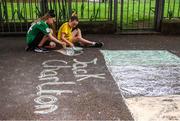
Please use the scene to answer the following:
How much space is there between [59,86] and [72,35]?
2.56m

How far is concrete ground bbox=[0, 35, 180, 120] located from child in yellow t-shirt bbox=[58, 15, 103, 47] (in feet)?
1.07

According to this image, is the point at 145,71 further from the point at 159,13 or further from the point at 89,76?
the point at 159,13

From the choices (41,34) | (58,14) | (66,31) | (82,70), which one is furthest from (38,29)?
(82,70)

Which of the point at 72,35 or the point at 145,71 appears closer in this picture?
the point at 145,71

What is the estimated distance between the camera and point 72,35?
7.27 m

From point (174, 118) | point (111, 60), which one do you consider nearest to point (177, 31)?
point (111, 60)

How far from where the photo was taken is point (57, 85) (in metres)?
4.93

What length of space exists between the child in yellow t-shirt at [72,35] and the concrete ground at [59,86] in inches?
12.8

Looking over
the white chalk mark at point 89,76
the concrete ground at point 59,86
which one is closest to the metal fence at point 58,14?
the concrete ground at point 59,86

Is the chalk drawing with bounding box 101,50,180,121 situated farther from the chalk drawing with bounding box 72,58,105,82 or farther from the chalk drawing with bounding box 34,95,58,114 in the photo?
the chalk drawing with bounding box 34,95,58,114

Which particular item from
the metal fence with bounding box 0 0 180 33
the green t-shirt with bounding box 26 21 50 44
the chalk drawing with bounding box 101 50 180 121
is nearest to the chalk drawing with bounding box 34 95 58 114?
the chalk drawing with bounding box 101 50 180 121

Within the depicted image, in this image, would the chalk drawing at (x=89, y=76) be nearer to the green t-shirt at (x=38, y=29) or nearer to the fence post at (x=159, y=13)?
the green t-shirt at (x=38, y=29)

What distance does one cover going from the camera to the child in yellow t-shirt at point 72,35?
22.9 feet

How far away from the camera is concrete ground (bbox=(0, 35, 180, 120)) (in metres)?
4.04
